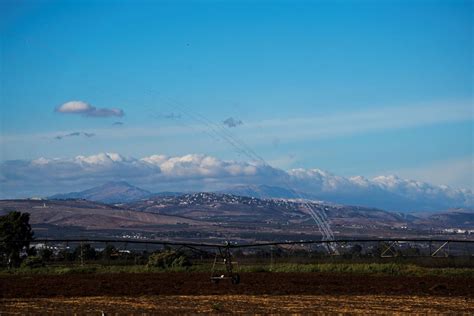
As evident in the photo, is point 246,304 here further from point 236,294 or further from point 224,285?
point 224,285

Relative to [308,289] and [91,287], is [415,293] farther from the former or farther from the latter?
[91,287]

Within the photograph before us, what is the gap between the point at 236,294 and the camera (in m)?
32.7

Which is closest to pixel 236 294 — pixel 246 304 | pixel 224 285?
pixel 246 304

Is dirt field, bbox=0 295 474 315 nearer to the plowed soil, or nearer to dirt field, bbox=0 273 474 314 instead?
dirt field, bbox=0 273 474 314

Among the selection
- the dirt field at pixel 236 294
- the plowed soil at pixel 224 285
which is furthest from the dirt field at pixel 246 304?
the plowed soil at pixel 224 285

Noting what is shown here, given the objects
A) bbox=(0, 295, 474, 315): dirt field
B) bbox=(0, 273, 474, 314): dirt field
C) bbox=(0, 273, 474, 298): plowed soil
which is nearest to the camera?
bbox=(0, 295, 474, 315): dirt field

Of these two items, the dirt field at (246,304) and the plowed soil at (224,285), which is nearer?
the dirt field at (246,304)

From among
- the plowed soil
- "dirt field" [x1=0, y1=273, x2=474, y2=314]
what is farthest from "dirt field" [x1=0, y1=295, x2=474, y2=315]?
the plowed soil

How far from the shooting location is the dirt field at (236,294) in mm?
26938

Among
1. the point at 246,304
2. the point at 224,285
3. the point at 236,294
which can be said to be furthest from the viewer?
the point at 224,285

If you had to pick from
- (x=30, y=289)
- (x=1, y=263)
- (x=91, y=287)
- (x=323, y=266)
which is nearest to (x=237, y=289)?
(x=91, y=287)

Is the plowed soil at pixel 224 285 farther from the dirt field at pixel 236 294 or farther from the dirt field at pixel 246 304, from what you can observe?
the dirt field at pixel 246 304

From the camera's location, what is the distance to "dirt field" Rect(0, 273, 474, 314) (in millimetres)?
26938

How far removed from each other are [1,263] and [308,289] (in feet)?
81.0
